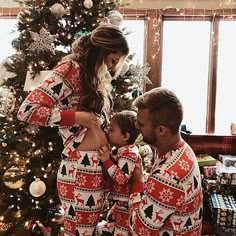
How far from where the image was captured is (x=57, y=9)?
249 centimetres

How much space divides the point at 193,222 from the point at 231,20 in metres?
2.93

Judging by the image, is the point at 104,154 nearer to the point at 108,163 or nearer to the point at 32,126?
the point at 108,163

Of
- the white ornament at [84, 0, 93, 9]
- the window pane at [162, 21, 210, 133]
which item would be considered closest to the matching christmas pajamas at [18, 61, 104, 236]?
the white ornament at [84, 0, 93, 9]

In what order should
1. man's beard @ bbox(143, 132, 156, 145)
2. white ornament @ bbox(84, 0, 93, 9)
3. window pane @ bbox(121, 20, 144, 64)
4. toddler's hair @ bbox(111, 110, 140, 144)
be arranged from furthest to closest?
window pane @ bbox(121, 20, 144, 64)
white ornament @ bbox(84, 0, 93, 9)
toddler's hair @ bbox(111, 110, 140, 144)
man's beard @ bbox(143, 132, 156, 145)

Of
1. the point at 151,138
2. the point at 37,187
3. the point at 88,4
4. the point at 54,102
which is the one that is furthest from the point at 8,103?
the point at 151,138

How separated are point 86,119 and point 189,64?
2461 millimetres

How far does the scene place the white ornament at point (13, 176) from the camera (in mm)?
2566

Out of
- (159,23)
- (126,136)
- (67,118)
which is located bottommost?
(126,136)

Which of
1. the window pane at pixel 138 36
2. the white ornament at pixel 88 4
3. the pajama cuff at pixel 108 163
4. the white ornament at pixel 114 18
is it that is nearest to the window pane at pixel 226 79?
the window pane at pixel 138 36

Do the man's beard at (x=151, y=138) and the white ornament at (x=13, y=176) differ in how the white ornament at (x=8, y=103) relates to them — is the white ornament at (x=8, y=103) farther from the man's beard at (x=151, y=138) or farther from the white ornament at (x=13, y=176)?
the man's beard at (x=151, y=138)

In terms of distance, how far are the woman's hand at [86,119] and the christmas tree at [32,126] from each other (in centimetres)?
95

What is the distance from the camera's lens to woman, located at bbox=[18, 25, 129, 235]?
1.66 metres

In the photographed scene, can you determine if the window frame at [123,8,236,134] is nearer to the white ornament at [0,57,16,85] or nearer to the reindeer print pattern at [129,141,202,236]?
the white ornament at [0,57,16,85]

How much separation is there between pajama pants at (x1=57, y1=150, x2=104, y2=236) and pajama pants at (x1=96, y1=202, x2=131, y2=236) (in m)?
0.08
